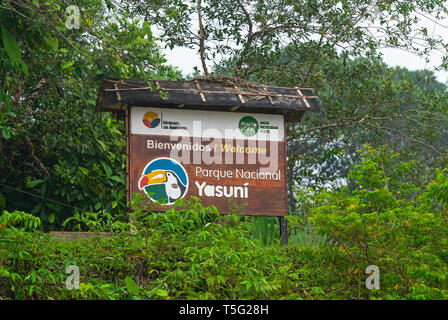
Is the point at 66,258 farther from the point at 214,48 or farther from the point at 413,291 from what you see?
the point at 214,48

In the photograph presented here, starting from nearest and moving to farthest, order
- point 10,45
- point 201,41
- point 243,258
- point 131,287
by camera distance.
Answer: point 131,287 < point 243,258 < point 10,45 < point 201,41

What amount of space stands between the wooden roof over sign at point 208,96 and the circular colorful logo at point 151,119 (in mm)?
149

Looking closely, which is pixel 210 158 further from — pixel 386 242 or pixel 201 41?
pixel 201 41

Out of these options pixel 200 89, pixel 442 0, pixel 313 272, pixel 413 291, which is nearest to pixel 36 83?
pixel 200 89

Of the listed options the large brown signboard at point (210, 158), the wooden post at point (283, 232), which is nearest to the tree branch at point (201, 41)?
the large brown signboard at point (210, 158)

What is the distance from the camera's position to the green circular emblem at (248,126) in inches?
432

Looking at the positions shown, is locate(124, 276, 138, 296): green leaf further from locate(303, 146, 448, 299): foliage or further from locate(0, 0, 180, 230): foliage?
locate(0, 0, 180, 230): foliage

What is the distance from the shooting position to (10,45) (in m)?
7.85

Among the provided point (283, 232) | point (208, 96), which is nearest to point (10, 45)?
point (208, 96)

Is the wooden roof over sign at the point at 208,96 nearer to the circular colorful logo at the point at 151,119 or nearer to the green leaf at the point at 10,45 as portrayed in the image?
the circular colorful logo at the point at 151,119

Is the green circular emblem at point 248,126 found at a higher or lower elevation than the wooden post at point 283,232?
higher

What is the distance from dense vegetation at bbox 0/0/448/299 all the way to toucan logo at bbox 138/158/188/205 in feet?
0.99

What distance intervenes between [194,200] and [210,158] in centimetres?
79

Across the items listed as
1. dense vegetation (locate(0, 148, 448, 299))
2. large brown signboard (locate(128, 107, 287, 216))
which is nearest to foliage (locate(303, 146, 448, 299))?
dense vegetation (locate(0, 148, 448, 299))
